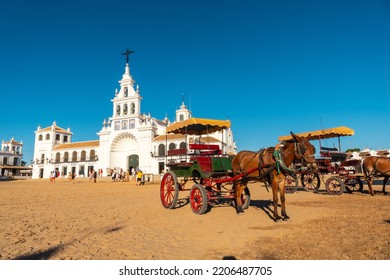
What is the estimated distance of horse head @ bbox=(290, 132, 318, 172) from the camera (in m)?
5.90

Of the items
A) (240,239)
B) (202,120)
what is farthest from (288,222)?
(202,120)

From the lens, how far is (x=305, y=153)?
597cm

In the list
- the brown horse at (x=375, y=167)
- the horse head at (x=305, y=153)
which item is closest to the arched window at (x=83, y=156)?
the brown horse at (x=375, y=167)

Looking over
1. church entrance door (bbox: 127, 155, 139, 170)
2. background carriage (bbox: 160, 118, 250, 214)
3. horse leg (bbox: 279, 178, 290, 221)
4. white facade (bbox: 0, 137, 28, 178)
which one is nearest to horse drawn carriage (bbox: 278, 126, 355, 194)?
background carriage (bbox: 160, 118, 250, 214)

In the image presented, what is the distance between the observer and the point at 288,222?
18.6 feet

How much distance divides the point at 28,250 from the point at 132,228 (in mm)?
1956

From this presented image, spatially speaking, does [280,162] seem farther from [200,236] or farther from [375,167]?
[375,167]

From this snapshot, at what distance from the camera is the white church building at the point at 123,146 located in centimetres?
4562

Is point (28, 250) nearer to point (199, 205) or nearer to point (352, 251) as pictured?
point (199, 205)

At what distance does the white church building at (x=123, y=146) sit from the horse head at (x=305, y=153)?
118 feet

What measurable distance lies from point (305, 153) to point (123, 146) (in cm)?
4708

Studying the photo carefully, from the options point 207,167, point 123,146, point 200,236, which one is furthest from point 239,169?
point 123,146

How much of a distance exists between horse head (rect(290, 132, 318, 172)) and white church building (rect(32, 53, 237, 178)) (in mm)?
36117

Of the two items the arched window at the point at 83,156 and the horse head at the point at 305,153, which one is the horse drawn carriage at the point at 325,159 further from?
the arched window at the point at 83,156
